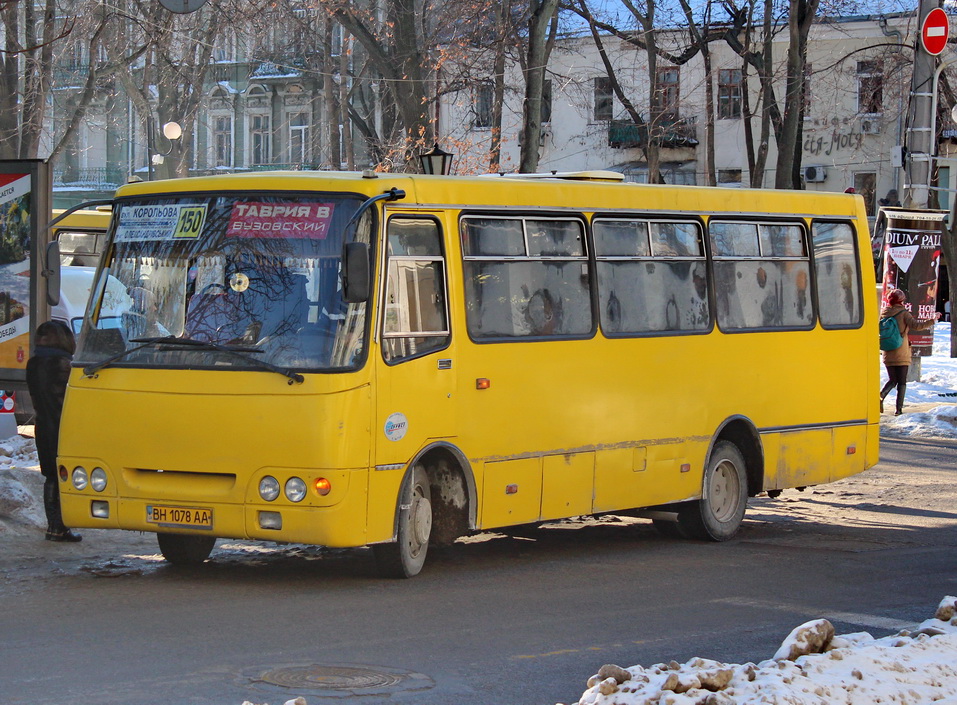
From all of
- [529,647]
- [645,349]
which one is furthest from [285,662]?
[645,349]

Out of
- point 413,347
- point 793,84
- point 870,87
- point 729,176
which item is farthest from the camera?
point 729,176

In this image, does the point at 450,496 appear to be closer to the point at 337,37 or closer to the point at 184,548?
the point at 184,548

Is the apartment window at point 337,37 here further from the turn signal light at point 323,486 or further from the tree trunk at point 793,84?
the turn signal light at point 323,486

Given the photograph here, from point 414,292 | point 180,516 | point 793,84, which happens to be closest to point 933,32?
point 793,84

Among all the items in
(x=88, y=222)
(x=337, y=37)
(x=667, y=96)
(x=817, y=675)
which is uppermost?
(x=337, y=37)

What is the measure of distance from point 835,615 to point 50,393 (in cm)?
574

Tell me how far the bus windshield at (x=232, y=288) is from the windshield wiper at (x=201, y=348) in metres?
0.01

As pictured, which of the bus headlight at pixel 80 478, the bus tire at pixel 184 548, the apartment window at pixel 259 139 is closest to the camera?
the bus headlight at pixel 80 478

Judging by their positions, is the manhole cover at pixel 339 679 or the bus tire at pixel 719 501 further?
the bus tire at pixel 719 501

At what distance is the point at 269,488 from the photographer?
9062 millimetres

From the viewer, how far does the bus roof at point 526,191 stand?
31.6 ft

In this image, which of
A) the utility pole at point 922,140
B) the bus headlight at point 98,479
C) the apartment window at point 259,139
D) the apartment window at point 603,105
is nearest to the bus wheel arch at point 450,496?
the bus headlight at point 98,479

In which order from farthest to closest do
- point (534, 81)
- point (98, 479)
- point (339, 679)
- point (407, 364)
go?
point (534, 81) → point (407, 364) → point (98, 479) → point (339, 679)

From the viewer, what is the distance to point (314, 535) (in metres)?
8.98
